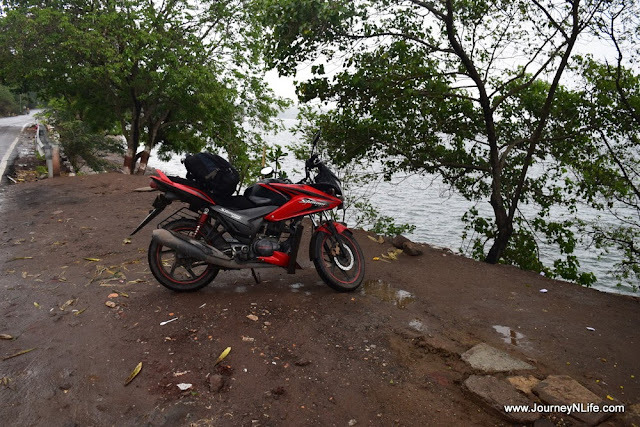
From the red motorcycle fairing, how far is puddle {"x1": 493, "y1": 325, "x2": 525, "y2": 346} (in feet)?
6.79

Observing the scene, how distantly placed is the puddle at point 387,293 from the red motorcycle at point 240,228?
324 mm

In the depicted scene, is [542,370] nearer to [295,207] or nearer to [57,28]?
[295,207]

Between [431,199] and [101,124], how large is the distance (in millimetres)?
17214

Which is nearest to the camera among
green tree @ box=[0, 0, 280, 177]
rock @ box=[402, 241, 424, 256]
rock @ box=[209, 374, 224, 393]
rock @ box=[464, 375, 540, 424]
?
rock @ box=[464, 375, 540, 424]

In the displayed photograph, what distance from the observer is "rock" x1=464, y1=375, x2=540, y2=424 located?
3102mm

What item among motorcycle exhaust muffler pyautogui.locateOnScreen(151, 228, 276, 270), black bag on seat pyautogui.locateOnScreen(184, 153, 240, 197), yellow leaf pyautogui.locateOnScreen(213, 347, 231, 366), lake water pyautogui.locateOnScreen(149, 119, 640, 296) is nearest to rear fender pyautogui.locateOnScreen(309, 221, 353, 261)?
motorcycle exhaust muffler pyautogui.locateOnScreen(151, 228, 276, 270)

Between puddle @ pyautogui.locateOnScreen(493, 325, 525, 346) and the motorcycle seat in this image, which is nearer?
puddle @ pyautogui.locateOnScreen(493, 325, 525, 346)

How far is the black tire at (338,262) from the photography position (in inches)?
198

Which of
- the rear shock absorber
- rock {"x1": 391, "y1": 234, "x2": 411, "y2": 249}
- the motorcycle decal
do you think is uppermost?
the motorcycle decal

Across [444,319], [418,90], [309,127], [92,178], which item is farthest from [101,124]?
[444,319]

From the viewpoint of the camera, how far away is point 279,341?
402 centimetres

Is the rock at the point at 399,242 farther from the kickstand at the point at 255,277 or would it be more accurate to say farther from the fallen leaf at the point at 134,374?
the fallen leaf at the point at 134,374

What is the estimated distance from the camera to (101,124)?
19375 millimetres

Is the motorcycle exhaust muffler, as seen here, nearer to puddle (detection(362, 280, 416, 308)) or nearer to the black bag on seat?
the black bag on seat
